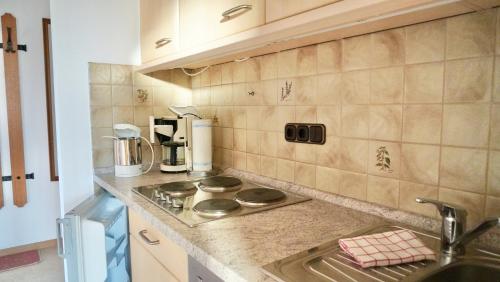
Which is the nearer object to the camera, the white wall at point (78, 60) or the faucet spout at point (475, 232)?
the faucet spout at point (475, 232)

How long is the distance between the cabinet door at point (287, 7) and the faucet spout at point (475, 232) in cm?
57

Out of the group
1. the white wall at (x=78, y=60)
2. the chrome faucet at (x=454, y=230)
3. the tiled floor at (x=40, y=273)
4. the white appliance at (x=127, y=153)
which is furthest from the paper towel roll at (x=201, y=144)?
the tiled floor at (x=40, y=273)

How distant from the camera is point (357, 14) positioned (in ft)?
2.55

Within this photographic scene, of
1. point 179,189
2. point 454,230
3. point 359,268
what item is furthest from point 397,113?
point 179,189

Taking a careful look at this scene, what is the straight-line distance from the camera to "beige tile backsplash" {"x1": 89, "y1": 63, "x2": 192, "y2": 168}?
1.82 m

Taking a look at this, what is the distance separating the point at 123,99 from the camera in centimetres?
188

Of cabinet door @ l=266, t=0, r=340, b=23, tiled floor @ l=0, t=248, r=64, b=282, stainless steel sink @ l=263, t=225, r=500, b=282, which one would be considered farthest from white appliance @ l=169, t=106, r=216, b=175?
tiled floor @ l=0, t=248, r=64, b=282

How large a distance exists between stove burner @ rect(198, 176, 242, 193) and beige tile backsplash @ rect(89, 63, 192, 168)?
658mm

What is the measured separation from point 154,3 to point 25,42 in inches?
72.0

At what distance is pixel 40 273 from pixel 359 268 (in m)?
2.68

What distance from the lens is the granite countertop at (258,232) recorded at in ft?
2.44

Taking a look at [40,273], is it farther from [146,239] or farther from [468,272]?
[468,272]

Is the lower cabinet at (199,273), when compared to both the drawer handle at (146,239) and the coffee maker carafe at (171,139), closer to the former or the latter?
the drawer handle at (146,239)

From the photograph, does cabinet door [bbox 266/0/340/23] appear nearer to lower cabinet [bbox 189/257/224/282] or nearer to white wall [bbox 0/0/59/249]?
lower cabinet [bbox 189/257/224/282]
